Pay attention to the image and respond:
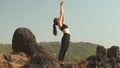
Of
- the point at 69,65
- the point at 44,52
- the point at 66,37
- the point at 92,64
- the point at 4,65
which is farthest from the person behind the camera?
the point at 92,64

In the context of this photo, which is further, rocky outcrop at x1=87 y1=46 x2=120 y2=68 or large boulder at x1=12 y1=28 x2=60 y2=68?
rocky outcrop at x1=87 y1=46 x2=120 y2=68

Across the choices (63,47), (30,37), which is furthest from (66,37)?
(30,37)

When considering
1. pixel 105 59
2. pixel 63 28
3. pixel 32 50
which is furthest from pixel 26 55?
pixel 105 59

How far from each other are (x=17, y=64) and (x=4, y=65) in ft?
1.66

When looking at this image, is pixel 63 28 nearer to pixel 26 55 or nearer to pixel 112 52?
pixel 26 55

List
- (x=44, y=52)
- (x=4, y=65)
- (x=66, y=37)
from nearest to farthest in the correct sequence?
(x=4, y=65)
(x=44, y=52)
(x=66, y=37)

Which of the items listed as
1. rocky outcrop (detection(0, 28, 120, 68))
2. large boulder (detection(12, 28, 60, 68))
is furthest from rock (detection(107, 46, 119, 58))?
large boulder (detection(12, 28, 60, 68))

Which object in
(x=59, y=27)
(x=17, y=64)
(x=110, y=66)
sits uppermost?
(x=59, y=27)

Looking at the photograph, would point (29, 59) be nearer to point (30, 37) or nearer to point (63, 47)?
point (30, 37)

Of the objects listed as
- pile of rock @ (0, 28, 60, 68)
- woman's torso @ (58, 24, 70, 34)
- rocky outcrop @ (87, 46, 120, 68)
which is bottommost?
rocky outcrop @ (87, 46, 120, 68)

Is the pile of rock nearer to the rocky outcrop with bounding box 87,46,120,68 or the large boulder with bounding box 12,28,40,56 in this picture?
the large boulder with bounding box 12,28,40,56

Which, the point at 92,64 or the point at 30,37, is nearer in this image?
the point at 30,37

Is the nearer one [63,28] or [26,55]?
[26,55]

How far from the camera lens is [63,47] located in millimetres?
14430
